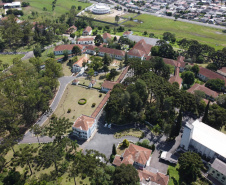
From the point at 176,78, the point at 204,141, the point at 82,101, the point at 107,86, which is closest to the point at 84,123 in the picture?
the point at 82,101

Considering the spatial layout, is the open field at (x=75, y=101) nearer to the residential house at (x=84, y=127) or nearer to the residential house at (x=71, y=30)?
the residential house at (x=84, y=127)

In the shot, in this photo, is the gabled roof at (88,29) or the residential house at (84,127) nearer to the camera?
the residential house at (84,127)

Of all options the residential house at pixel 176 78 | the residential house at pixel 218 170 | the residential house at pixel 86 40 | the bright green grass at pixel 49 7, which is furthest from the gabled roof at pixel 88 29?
the residential house at pixel 218 170

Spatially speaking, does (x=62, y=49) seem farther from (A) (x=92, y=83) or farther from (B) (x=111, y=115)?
(B) (x=111, y=115)

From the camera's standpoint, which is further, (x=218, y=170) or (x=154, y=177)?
(x=154, y=177)

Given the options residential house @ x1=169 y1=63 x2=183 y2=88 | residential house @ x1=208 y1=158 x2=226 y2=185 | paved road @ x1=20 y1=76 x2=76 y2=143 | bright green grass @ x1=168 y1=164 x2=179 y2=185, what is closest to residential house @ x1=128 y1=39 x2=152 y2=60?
→ residential house @ x1=169 y1=63 x2=183 y2=88

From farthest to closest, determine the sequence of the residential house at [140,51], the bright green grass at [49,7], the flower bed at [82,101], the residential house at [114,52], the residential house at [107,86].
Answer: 1. the bright green grass at [49,7]
2. the residential house at [114,52]
3. the residential house at [140,51]
4. the residential house at [107,86]
5. the flower bed at [82,101]

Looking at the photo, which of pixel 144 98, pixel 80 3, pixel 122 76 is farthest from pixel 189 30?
pixel 80 3
